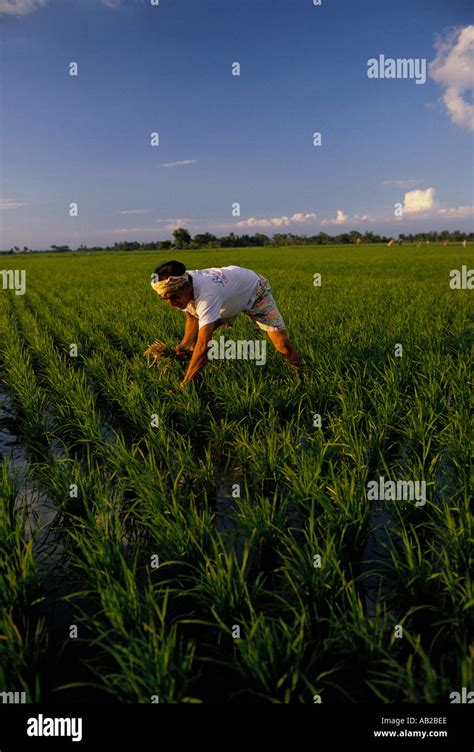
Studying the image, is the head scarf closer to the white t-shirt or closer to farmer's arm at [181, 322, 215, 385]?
the white t-shirt

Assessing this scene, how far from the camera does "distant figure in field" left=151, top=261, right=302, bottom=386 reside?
10.3 ft

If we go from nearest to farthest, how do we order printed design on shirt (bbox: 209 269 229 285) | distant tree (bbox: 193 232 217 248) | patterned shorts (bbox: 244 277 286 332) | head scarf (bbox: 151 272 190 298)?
1. head scarf (bbox: 151 272 190 298)
2. printed design on shirt (bbox: 209 269 229 285)
3. patterned shorts (bbox: 244 277 286 332)
4. distant tree (bbox: 193 232 217 248)

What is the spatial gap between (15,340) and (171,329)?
2.13m

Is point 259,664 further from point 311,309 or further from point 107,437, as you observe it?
point 311,309

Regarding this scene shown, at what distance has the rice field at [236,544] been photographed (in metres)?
1.39

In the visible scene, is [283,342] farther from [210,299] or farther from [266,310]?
[210,299]

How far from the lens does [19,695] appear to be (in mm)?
1299

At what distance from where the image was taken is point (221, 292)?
3.40 metres

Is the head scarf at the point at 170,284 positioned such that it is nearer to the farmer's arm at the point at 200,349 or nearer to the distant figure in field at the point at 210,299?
the distant figure in field at the point at 210,299

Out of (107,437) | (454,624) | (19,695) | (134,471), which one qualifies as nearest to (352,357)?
(107,437)

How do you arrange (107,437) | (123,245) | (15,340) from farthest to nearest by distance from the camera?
(123,245) → (15,340) → (107,437)

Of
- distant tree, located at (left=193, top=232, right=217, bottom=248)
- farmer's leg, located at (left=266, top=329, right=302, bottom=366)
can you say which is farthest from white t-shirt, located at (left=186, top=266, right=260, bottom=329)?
distant tree, located at (left=193, top=232, right=217, bottom=248)

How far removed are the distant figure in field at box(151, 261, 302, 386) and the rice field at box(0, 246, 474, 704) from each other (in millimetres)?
355

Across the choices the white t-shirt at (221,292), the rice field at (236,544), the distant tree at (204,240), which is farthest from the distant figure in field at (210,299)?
the distant tree at (204,240)
